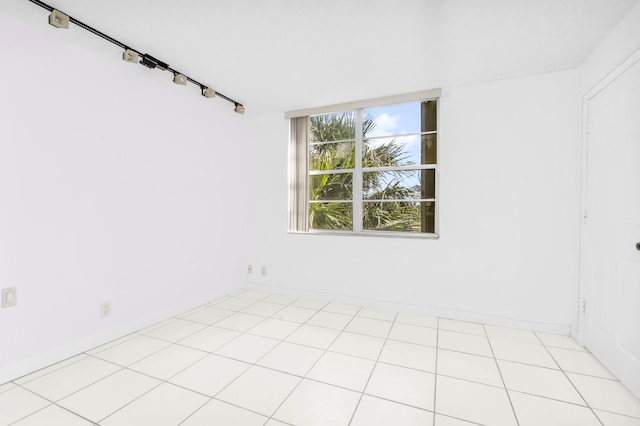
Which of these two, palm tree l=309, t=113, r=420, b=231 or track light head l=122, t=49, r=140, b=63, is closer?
track light head l=122, t=49, r=140, b=63

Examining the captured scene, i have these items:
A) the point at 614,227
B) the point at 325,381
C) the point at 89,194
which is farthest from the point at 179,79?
the point at 614,227

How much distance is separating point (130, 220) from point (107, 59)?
143 cm

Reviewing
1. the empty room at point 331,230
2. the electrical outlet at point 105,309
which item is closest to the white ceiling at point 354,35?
the empty room at point 331,230

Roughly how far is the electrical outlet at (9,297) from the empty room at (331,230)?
3 cm

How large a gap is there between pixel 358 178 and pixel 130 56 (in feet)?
8.60

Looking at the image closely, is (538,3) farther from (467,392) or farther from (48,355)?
(48,355)

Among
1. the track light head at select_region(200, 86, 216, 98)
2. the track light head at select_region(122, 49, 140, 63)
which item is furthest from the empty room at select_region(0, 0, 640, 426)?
the track light head at select_region(200, 86, 216, 98)

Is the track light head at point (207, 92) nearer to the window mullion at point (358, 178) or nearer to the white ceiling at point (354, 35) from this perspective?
the white ceiling at point (354, 35)

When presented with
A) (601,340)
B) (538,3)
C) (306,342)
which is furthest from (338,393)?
(538,3)

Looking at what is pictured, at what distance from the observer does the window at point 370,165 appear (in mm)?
3338

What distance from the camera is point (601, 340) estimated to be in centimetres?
218

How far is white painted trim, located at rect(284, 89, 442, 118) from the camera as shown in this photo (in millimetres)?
3145

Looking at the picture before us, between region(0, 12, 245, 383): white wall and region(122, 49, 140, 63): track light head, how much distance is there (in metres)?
0.15

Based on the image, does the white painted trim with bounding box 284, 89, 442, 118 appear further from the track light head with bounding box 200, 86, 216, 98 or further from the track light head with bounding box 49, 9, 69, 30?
the track light head with bounding box 49, 9, 69, 30
